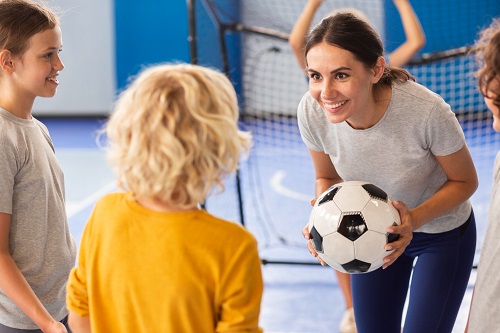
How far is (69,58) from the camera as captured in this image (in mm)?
9711

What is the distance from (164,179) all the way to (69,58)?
28.5 feet

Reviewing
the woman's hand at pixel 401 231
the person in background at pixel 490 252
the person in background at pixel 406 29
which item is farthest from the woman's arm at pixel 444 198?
the person in background at pixel 406 29

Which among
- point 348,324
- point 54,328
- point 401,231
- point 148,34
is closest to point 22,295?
point 54,328

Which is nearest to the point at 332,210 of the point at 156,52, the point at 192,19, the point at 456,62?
the point at 192,19

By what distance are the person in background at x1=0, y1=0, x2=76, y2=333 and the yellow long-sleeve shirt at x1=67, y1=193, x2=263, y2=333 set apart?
1.61 feet

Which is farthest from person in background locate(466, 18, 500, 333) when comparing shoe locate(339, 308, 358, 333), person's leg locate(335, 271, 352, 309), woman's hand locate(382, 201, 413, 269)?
person's leg locate(335, 271, 352, 309)

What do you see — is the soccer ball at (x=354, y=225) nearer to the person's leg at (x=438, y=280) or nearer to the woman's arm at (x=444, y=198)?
the woman's arm at (x=444, y=198)

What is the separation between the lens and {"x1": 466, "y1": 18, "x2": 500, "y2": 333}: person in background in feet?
5.58

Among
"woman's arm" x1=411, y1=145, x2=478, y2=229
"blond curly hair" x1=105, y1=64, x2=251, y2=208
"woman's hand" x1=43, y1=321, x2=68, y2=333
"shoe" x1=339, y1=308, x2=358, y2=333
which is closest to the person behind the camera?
"blond curly hair" x1=105, y1=64, x2=251, y2=208

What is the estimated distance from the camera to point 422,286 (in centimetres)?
242

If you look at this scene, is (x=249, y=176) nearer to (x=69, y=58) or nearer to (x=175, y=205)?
(x=69, y=58)

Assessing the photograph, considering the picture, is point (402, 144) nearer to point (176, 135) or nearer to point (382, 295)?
point (382, 295)

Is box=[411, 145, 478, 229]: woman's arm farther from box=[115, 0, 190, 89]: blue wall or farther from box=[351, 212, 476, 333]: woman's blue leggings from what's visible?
box=[115, 0, 190, 89]: blue wall

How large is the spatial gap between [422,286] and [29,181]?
4.32 ft
